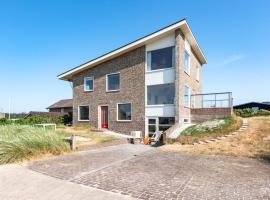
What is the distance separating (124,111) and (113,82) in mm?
3197

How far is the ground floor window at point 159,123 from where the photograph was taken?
17.3 m

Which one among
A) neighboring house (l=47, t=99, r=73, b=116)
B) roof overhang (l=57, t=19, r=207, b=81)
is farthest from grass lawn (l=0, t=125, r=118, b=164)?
neighboring house (l=47, t=99, r=73, b=116)

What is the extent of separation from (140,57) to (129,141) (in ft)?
25.6

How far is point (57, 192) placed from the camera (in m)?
5.48

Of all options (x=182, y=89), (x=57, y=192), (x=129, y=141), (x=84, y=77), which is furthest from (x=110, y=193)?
(x=84, y=77)

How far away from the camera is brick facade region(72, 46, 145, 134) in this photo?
19.0m

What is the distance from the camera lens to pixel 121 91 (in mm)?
20109

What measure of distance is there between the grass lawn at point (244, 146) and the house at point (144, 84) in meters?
4.66

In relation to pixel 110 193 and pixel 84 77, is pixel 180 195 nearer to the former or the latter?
pixel 110 193

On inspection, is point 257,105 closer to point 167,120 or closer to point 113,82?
point 167,120

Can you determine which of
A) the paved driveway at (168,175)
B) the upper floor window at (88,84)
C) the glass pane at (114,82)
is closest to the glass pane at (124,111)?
the glass pane at (114,82)

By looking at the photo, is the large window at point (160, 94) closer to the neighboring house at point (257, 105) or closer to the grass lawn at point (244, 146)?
the grass lawn at point (244, 146)

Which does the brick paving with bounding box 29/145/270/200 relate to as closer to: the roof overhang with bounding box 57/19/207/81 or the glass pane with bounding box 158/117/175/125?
the glass pane with bounding box 158/117/175/125

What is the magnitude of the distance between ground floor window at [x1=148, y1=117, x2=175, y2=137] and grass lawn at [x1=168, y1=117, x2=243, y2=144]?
227 cm
